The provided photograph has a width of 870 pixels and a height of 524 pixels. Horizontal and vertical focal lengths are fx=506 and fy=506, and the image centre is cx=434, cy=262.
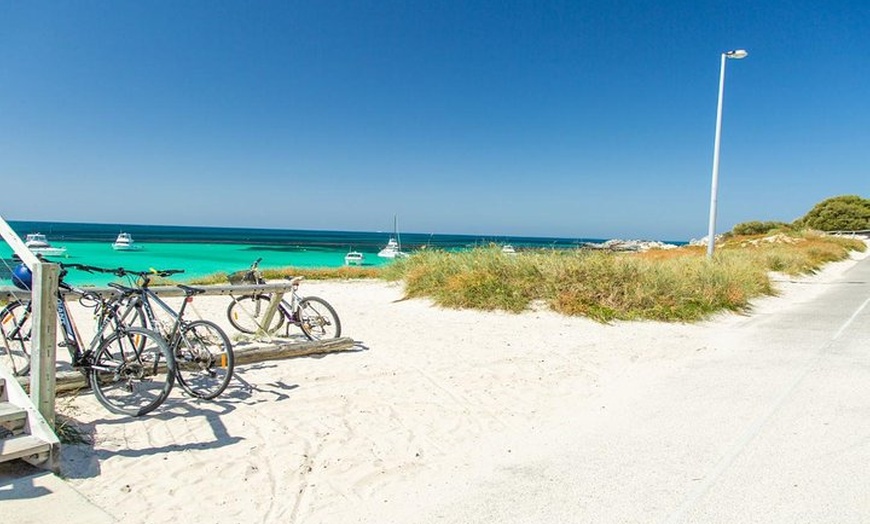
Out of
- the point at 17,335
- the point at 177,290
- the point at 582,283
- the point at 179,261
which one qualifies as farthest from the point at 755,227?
the point at 17,335

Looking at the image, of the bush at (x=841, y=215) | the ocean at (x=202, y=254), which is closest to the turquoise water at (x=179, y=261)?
the ocean at (x=202, y=254)

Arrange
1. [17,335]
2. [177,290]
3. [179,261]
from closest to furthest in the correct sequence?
[17,335]
[177,290]
[179,261]

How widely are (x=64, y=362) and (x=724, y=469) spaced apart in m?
7.09

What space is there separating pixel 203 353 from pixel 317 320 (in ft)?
8.60

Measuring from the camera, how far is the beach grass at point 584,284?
10438 mm

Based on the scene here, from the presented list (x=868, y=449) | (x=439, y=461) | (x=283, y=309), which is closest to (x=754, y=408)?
(x=868, y=449)

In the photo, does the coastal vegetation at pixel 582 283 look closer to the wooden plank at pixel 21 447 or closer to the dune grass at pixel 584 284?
the dune grass at pixel 584 284

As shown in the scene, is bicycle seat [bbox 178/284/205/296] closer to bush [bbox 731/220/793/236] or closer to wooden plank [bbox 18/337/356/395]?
wooden plank [bbox 18/337/356/395]

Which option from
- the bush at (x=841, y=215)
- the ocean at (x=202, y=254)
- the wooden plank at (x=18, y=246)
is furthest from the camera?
the bush at (x=841, y=215)

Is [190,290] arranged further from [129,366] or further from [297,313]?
[297,313]

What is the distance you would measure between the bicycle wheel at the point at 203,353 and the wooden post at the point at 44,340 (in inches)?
55.2

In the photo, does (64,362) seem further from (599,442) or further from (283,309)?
(599,442)

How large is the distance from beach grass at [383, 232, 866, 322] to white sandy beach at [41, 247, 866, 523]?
2.11 m

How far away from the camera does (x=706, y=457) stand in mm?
3986
